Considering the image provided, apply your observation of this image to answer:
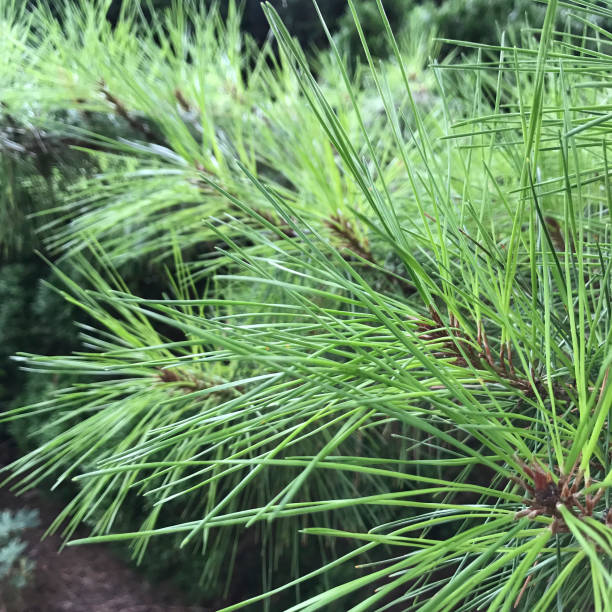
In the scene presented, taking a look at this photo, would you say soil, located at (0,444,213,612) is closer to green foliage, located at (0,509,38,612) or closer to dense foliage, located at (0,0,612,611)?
green foliage, located at (0,509,38,612)

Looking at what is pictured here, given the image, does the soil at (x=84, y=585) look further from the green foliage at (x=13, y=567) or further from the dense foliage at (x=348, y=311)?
the dense foliage at (x=348, y=311)

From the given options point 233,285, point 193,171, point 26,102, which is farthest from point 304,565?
point 26,102

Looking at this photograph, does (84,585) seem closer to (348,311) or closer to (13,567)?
(13,567)

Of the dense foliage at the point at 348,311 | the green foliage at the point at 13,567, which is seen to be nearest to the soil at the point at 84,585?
the green foliage at the point at 13,567

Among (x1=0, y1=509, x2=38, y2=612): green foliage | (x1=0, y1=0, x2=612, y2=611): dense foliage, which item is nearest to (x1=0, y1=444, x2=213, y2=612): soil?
(x1=0, y1=509, x2=38, y2=612): green foliage

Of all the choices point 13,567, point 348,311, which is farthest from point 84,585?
point 348,311

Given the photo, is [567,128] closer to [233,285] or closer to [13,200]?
[233,285]
